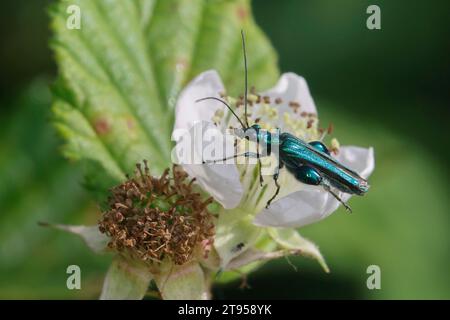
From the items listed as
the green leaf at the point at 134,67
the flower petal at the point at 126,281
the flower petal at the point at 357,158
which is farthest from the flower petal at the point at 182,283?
the flower petal at the point at 357,158

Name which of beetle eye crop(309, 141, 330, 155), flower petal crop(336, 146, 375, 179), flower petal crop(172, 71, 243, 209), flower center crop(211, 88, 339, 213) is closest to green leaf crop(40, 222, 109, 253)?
flower petal crop(172, 71, 243, 209)

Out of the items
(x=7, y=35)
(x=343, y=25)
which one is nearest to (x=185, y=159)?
(x=7, y=35)

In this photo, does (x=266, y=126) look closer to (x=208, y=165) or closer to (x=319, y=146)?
(x=319, y=146)

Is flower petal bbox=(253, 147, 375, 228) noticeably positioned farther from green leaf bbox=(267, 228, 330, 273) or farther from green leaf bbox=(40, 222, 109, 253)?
green leaf bbox=(40, 222, 109, 253)

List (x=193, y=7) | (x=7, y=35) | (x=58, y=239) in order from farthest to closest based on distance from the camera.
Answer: (x=7, y=35) < (x=58, y=239) < (x=193, y=7)

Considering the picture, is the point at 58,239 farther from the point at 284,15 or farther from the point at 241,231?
the point at 284,15

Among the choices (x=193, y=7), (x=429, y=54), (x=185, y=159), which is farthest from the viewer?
(x=429, y=54)
